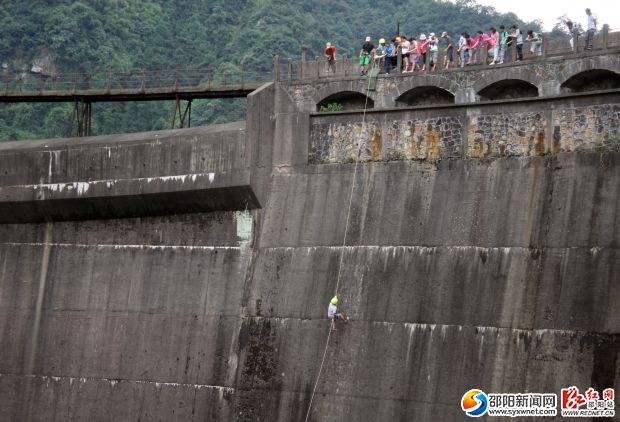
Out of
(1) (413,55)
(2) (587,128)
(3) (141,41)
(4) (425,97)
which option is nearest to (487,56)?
(4) (425,97)

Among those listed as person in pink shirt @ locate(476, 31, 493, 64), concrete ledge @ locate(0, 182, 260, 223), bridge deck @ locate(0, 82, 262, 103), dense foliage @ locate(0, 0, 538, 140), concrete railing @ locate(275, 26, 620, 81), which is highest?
dense foliage @ locate(0, 0, 538, 140)

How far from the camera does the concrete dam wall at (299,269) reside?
968 inches

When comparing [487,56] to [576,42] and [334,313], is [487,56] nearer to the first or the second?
[576,42]

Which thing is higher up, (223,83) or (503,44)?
(223,83)

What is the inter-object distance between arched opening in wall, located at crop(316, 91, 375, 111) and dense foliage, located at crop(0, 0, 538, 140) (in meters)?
35.1

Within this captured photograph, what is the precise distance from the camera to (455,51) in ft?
95.6

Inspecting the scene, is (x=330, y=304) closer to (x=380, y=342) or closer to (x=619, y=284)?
→ (x=380, y=342)

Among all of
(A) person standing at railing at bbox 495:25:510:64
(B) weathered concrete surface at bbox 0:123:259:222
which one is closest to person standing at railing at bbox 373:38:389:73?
(A) person standing at railing at bbox 495:25:510:64

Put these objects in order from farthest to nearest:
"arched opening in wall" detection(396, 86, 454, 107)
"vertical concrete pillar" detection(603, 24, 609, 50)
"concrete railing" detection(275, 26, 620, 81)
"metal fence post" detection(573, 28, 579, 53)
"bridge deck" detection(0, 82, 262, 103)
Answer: "bridge deck" detection(0, 82, 262, 103)
"arched opening in wall" detection(396, 86, 454, 107)
"metal fence post" detection(573, 28, 579, 53)
"concrete railing" detection(275, 26, 620, 81)
"vertical concrete pillar" detection(603, 24, 609, 50)

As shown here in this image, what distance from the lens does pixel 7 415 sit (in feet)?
103

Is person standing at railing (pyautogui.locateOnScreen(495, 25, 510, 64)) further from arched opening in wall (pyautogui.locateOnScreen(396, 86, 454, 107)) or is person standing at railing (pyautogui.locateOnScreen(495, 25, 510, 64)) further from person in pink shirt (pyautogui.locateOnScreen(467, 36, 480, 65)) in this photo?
arched opening in wall (pyautogui.locateOnScreen(396, 86, 454, 107))

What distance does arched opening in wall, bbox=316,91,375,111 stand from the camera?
97.8 ft

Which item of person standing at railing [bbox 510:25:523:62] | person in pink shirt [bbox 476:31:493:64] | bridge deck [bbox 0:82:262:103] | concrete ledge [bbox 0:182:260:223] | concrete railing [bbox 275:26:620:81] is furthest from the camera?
bridge deck [bbox 0:82:262:103]

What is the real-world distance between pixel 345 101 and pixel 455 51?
10.9 feet
